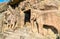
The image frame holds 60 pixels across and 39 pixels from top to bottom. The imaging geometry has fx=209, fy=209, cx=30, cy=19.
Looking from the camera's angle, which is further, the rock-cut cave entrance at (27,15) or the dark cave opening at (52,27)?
the rock-cut cave entrance at (27,15)

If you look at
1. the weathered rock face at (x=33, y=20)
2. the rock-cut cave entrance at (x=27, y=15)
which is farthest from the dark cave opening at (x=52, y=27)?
the rock-cut cave entrance at (x=27, y=15)

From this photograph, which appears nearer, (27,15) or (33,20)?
(33,20)

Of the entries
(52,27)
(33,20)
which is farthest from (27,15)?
(52,27)

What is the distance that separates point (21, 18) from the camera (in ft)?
48.7

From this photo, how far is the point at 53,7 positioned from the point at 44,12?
2.53ft

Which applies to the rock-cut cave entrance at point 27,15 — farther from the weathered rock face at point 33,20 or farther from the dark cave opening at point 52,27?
the dark cave opening at point 52,27

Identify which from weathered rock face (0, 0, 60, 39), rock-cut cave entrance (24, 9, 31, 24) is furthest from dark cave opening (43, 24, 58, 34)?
rock-cut cave entrance (24, 9, 31, 24)

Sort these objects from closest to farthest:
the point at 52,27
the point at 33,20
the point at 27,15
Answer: the point at 52,27, the point at 33,20, the point at 27,15

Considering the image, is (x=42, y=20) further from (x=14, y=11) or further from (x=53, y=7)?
(x=14, y=11)

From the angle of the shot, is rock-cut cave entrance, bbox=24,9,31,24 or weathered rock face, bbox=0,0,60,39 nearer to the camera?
weathered rock face, bbox=0,0,60,39

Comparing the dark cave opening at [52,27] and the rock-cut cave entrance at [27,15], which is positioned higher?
the rock-cut cave entrance at [27,15]

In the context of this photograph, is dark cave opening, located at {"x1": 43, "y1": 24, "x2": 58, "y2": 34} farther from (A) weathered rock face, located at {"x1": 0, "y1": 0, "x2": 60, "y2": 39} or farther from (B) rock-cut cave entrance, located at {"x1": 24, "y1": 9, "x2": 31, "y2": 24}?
(B) rock-cut cave entrance, located at {"x1": 24, "y1": 9, "x2": 31, "y2": 24}

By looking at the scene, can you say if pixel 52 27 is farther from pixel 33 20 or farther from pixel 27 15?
pixel 27 15

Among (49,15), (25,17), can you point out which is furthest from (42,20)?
(25,17)
